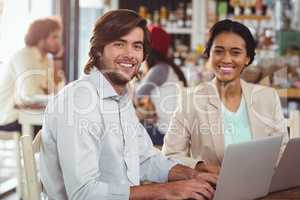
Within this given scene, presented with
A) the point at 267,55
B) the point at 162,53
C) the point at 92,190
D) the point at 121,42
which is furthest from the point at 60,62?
the point at 92,190

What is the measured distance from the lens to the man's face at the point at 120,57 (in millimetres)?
1859

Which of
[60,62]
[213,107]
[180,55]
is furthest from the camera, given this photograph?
[180,55]

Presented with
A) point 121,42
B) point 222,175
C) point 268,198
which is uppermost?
point 121,42

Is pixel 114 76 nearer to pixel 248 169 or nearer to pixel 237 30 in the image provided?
pixel 248 169

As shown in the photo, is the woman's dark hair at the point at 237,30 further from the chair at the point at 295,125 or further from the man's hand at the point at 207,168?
the man's hand at the point at 207,168

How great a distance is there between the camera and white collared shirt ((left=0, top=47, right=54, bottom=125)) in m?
3.99

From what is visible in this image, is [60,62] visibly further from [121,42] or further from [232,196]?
[232,196]

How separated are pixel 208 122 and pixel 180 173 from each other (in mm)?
514

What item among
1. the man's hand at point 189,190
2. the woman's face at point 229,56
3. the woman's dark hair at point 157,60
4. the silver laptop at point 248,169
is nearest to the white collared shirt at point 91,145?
the man's hand at point 189,190

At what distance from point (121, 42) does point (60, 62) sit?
144 inches

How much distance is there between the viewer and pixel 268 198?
174 centimetres

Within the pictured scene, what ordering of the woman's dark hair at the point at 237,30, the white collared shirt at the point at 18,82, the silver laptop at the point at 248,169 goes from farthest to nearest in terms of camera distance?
the white collared shirt at the point at 18,82 < the woman's dark hair at the point at 237,30 < the silver laptop at the point at 248,169

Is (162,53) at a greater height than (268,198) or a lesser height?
greater

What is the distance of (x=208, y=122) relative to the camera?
2350mm
